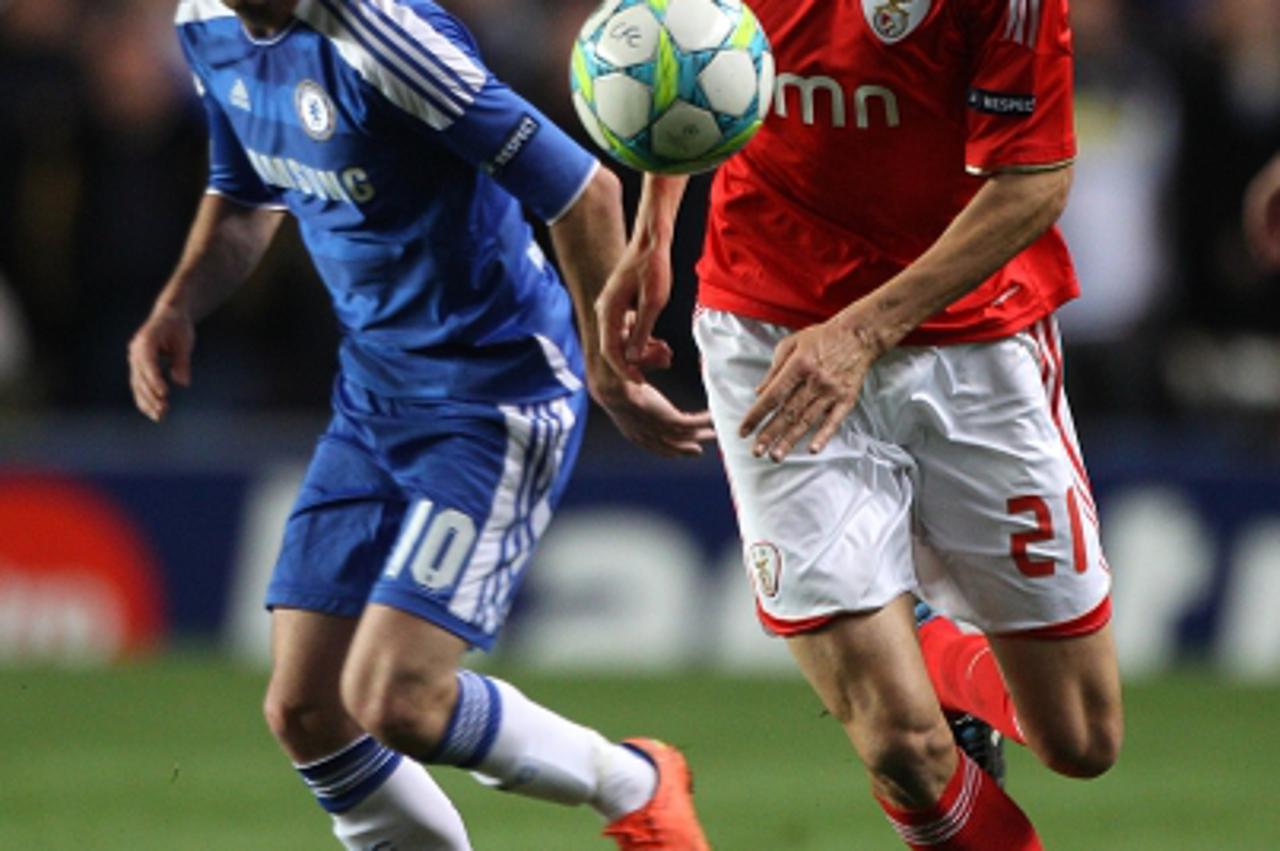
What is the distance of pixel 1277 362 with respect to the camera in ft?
35.4

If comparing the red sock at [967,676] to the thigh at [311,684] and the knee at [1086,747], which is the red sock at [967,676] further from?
the thigh at [311,684]

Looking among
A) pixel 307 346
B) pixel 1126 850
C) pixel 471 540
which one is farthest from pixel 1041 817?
pixel 307 346

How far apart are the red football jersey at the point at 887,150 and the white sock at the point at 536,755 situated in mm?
993

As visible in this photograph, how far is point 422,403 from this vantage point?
5.60 metres

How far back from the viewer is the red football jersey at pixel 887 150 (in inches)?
186

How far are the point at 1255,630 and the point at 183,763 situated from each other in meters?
4.45

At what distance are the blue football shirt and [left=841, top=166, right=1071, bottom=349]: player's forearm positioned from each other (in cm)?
89

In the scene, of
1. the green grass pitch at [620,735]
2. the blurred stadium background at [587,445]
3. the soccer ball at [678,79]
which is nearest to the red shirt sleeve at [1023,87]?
the soccer ball at [678,79]

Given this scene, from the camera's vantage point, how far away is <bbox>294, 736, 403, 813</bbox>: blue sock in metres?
5.45

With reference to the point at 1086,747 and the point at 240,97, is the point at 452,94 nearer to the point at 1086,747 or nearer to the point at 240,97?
the point at 240,97

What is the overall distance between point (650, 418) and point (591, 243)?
41 centimetres

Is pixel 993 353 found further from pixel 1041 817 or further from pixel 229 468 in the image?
pixel 229 468

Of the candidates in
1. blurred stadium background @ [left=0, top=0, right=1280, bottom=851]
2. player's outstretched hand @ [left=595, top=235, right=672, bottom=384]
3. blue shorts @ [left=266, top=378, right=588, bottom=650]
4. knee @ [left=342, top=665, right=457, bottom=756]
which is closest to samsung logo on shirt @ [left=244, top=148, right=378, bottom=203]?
blue shorts @ [left=266, top=378, right=588, bottom=650]

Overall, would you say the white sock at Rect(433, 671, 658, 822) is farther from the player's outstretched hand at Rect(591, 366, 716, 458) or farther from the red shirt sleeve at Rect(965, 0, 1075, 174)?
the red shirt sleeve at Rect(965, 0, 1075, 174)
